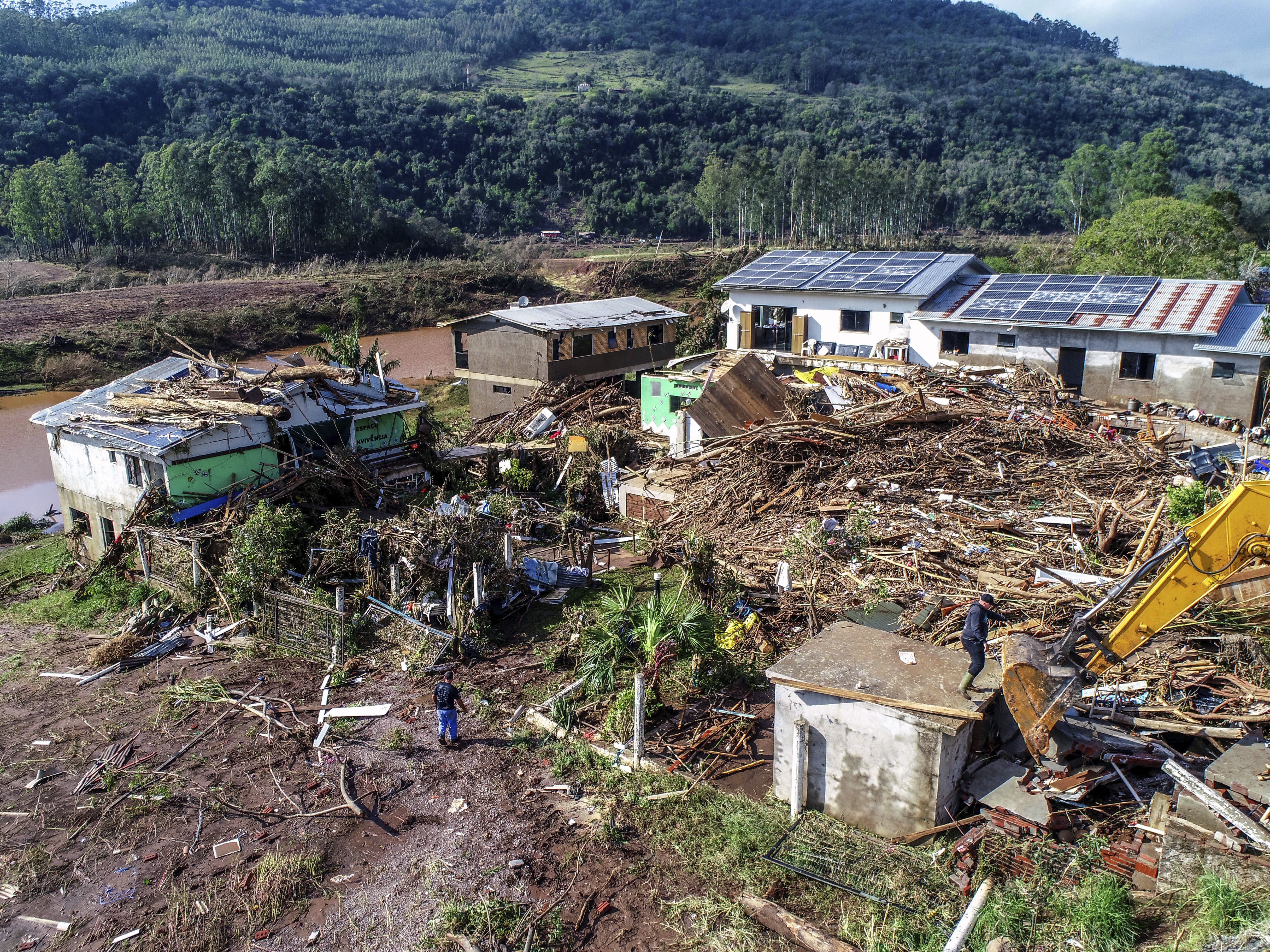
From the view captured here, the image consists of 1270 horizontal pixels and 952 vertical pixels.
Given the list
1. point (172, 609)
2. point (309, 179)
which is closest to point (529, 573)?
point (172, 609)

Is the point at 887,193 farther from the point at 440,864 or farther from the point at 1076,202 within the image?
the point at 440,864

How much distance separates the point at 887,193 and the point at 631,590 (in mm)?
65336

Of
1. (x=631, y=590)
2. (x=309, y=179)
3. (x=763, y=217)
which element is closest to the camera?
(x=631, y=590)

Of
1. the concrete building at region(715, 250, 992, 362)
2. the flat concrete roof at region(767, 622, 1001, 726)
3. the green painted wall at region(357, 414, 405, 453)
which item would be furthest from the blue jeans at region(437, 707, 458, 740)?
the concrete building at region(715, 250, 992, 362)

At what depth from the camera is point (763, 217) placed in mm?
74500

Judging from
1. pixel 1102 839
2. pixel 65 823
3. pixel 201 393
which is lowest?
pixel 65 823

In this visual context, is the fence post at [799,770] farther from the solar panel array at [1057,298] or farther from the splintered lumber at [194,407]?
the solar panel array at [1057,298]

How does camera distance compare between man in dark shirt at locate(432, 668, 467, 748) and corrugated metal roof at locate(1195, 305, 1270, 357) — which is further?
corrugated metal roof at locate(1195, 305, 1270, 357)

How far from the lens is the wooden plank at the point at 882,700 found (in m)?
7.89

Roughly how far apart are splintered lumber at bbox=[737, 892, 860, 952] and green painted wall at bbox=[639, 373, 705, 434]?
15557 mm

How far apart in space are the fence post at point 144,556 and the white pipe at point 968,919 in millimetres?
15114

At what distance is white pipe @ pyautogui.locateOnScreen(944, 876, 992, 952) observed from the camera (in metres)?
6.68

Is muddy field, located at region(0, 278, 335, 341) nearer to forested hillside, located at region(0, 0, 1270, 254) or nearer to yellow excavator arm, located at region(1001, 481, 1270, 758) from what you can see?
forested hillside, located at region(0, 0, 1270, 254)

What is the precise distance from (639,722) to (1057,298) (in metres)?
22.0
